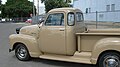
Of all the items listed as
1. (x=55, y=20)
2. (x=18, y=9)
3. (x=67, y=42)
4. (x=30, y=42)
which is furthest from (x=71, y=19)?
(x=18, y=9)

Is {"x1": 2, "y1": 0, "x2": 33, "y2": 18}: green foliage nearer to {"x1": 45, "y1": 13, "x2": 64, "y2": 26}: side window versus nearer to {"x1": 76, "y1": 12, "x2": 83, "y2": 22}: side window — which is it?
{"x1": 76, "y1": 12, "x2": 83, "y2": 22}: side window

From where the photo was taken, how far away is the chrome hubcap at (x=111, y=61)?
22.5 feet

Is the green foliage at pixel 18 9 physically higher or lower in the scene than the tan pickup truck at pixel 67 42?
higher

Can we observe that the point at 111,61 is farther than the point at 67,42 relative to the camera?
No

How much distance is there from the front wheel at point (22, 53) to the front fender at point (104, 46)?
110 inches

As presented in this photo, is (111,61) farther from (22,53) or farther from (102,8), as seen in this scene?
(102,8)

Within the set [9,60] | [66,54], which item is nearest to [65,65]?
[66,54]

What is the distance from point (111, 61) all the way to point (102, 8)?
117 ft

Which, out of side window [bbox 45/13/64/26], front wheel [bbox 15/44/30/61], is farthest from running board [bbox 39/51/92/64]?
side window [bbox 45/13/64/26]

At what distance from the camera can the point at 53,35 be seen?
8023 mm

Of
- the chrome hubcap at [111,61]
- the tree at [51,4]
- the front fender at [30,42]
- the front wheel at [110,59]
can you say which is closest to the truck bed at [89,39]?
the front wheel at [110,59]

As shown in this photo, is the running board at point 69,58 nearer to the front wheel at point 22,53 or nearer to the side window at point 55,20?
the front wheel at point 22,53

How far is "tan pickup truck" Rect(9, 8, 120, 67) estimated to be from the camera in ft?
22.7

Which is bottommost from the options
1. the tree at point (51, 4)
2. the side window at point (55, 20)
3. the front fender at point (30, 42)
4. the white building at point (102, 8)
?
the front fender at point (30, 42)
